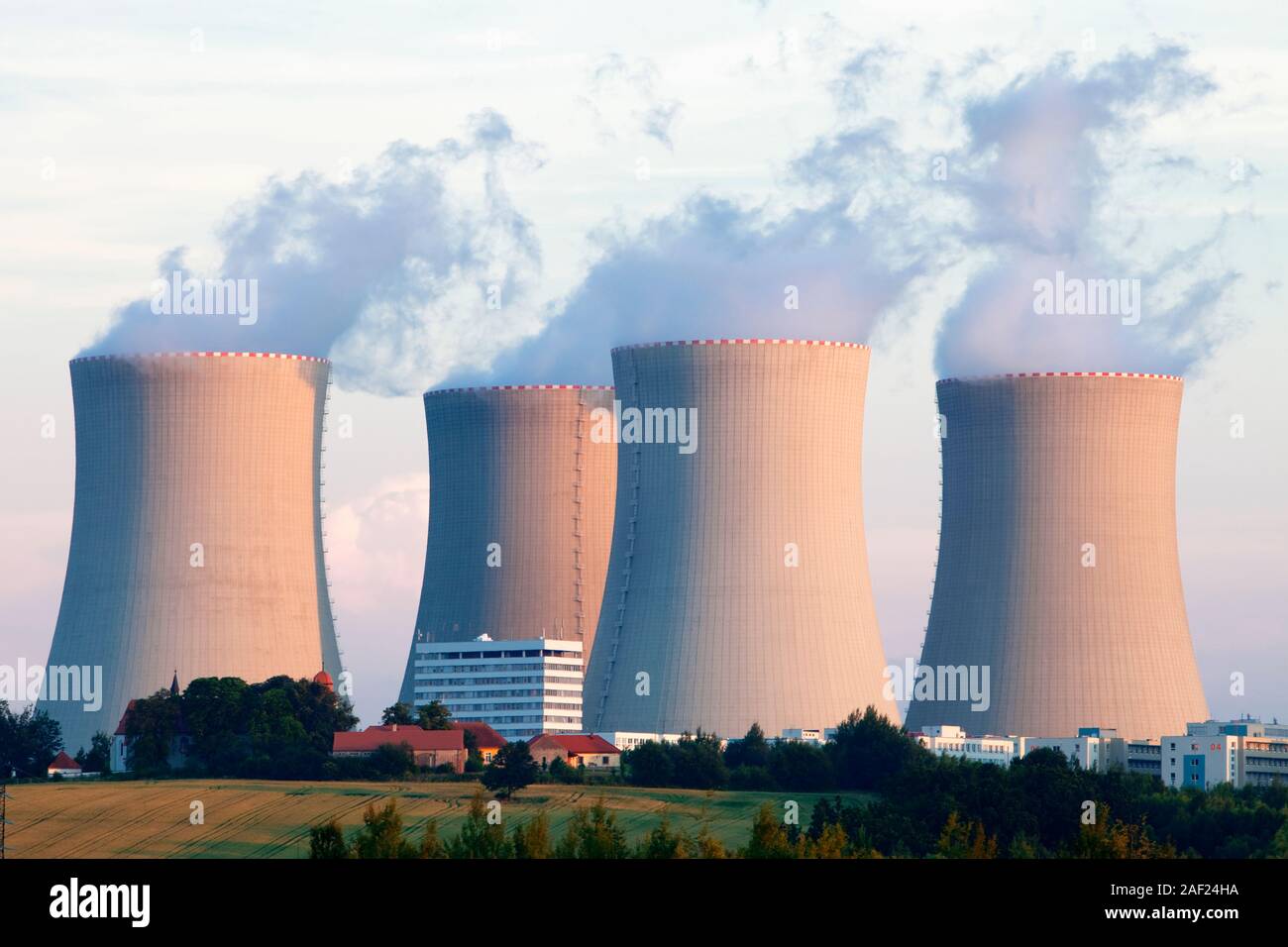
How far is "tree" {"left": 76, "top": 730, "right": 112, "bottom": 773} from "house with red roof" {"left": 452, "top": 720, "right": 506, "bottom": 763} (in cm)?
638

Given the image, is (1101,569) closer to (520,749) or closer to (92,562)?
(520,749)

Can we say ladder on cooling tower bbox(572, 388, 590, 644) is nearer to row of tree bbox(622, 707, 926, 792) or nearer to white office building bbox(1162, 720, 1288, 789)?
row of tree bbox(622, 707, 926, 792)

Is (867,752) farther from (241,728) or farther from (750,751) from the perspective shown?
(241,728)

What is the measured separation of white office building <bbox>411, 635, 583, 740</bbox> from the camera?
52594mm

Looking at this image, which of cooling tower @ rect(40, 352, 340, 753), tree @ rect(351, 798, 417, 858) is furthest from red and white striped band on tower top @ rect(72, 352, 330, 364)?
tree @ rect(351, 798, 417, 858)

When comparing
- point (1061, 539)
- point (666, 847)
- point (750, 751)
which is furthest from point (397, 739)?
point (666, 847)

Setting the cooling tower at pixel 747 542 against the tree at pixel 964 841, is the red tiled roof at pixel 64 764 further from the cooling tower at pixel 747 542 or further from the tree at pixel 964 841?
the tree at pixel 964 841

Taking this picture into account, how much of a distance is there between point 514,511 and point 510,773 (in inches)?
276

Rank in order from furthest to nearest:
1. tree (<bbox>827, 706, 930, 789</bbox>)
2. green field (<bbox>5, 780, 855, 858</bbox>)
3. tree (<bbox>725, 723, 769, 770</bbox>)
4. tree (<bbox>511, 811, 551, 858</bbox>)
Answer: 1. tree (<bbox>725, 723, 769, 770</bbox>)
2. tree (<bbox>827, 706, 930, 789</bbox>)
3. green field (<bbox>5, 780, 855, 858</bbox>)
4. tree (<bbox>511, 811, 551, 858</bbox>)

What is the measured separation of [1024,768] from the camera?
40.8m

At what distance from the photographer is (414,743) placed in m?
47.8

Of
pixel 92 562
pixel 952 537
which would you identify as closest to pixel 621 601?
pixel 952 537

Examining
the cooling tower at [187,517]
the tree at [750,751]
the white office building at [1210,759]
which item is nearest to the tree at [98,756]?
the cooling tower at [187,517]
